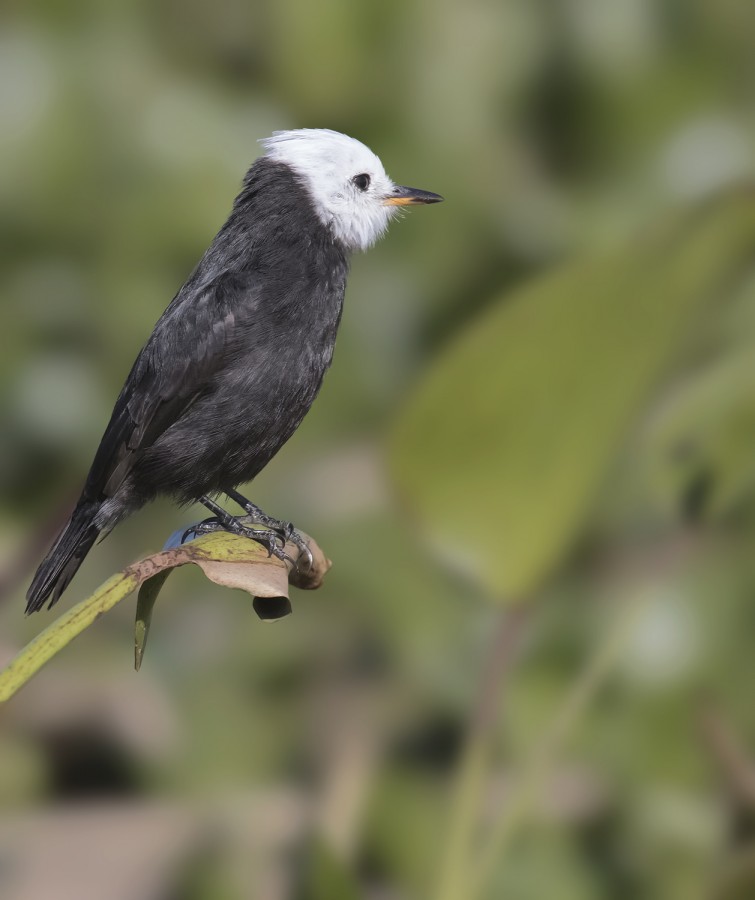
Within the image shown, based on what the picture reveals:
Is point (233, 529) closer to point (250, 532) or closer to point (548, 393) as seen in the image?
point (250, 532)

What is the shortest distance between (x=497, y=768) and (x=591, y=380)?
64.7 inches

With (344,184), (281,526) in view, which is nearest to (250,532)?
(281,526)

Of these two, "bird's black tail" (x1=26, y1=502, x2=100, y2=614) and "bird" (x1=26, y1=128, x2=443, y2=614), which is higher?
"bird" (x1=26, y1=128, x2=443, y2=614)

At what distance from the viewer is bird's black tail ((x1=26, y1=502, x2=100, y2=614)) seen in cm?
243

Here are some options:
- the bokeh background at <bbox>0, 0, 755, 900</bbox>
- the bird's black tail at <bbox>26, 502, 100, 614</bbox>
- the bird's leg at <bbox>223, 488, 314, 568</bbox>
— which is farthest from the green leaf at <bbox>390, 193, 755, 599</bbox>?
the bird's black tail at <bbox>26, 502, 100, 614</bbox>

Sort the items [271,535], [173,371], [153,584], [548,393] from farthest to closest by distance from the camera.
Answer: [173,371] < [271,535] < [548,393] < [153,584]

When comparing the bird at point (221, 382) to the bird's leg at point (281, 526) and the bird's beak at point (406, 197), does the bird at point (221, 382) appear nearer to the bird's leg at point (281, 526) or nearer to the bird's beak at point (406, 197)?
the bird's leg at point (281, 526)

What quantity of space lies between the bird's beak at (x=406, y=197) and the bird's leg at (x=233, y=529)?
81cm

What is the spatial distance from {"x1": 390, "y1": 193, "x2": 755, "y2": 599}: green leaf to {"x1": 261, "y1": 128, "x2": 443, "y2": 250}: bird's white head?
2.36 ft

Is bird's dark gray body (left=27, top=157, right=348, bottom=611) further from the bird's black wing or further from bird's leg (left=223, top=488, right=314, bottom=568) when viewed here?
bird's leg (left=223, top=488, right=314, bottom=568)

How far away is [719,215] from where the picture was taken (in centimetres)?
222

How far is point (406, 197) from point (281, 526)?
0.97 metres

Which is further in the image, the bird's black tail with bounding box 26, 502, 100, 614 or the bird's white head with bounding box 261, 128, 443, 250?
the bird's white head with bounding box 261, 128, 443, 250

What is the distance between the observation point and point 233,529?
2686mm
